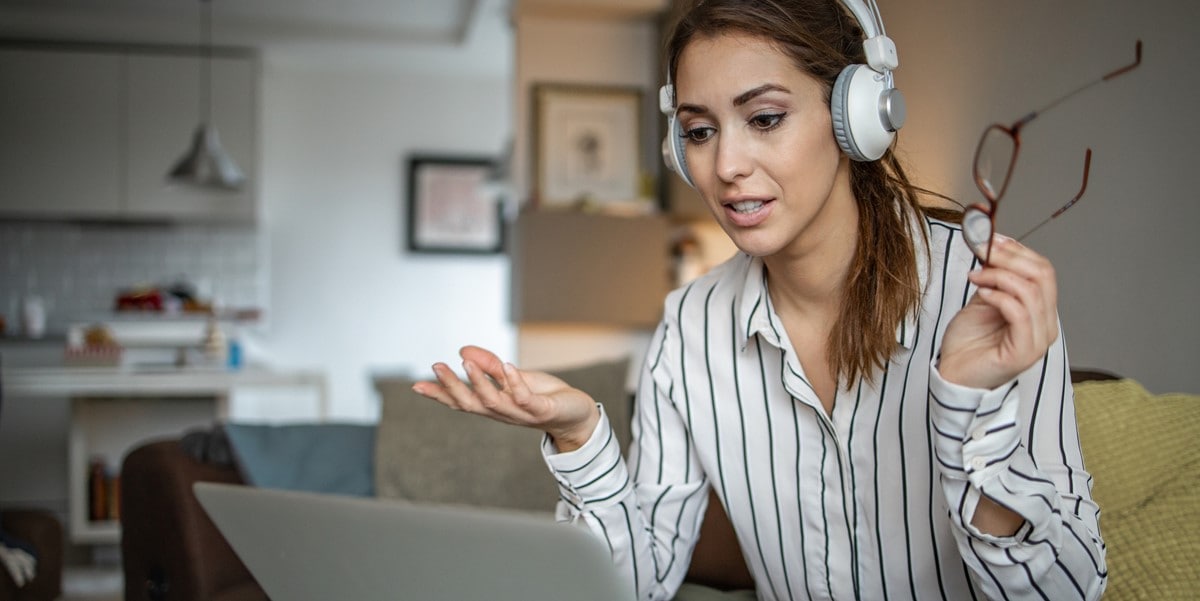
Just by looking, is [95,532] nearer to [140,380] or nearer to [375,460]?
[140,380]

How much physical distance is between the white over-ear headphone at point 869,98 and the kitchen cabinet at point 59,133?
5.50 meters

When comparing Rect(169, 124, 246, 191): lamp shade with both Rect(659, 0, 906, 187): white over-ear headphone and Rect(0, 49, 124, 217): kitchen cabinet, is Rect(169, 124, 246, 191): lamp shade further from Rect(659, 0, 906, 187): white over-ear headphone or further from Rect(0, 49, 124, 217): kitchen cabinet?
Rect(659, 0, 906, 187): white over-ear headphone

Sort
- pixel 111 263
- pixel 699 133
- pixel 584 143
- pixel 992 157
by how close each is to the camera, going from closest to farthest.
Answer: pixel 992 157
pixel 699 133
pixel 584 143
pixel 111 263

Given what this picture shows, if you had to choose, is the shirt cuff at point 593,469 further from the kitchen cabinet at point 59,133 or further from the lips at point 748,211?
the kitchen cabinet at point 59,133

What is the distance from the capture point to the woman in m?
0.78

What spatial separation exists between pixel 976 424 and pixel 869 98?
294 millimetres

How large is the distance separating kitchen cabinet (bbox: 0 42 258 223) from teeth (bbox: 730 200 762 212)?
5.20m

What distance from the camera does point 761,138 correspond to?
0.91m

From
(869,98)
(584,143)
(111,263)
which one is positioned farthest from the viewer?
(111,263)

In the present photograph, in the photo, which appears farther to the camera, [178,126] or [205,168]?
[178,126]

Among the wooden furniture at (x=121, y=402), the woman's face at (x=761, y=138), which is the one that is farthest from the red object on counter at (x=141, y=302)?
the woman's face at (x=761, y=138)

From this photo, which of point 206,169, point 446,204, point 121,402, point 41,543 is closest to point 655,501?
point 41,543

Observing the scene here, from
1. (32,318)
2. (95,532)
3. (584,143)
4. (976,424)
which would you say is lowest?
(95,532)

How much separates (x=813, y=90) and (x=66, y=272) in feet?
19.3
